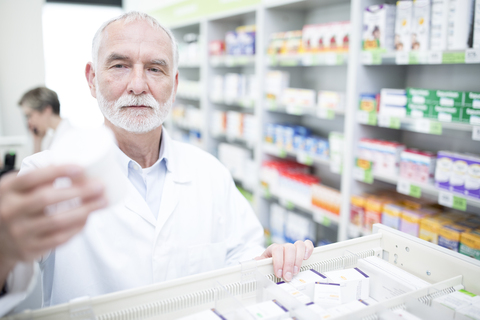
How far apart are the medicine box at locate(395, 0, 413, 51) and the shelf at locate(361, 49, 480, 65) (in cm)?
9

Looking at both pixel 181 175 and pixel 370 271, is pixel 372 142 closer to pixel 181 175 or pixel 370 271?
pixel 181 175

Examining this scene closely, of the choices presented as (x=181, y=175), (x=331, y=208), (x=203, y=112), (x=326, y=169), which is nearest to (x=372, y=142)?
(x=331, y=208)

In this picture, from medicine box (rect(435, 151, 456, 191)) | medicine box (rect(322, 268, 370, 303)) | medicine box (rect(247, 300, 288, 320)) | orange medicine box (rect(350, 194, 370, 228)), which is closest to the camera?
medicine box (rect(247, 300, 288, 320))

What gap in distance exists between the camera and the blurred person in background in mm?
4055

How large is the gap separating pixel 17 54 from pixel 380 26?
6598 mm

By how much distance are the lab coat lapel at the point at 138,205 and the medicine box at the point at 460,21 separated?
6.48 ft

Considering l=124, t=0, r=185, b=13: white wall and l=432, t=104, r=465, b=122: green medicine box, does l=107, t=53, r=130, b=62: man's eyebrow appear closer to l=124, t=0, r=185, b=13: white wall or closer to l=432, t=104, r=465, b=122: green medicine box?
l=432, t=104, r=465, b=122: green medicine box

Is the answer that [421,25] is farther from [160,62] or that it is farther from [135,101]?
[135,101]

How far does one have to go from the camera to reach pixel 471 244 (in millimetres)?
2156

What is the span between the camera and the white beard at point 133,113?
1.63 m

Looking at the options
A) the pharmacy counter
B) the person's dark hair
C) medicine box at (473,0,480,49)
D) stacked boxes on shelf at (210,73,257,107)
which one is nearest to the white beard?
the pharmacy counter

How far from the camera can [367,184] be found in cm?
303

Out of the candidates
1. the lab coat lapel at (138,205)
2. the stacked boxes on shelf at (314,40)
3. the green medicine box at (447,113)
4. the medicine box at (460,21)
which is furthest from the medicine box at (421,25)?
the lab coat lapel at (138,205)

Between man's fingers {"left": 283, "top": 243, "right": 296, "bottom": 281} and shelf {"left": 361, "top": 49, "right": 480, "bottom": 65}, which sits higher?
shelf {"left": 361, "top": 49, "right": 480, "bottom": 65}
